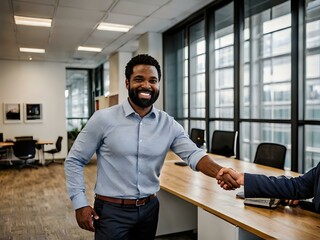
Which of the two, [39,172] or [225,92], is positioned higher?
[225,92]

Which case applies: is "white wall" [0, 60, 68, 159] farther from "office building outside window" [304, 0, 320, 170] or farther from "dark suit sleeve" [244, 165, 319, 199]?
"dark suit sleeve" [244, 165, 319, 199]

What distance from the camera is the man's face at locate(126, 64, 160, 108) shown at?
1.65 m

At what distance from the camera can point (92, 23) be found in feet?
19.1

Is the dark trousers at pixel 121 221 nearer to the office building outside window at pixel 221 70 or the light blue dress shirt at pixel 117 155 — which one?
the light blue dress shirt at pixel 117 155

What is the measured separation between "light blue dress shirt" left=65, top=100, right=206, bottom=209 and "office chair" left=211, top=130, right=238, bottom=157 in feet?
9.19

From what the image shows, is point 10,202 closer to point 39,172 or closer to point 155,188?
point 39,172

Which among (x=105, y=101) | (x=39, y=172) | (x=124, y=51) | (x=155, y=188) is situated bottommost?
(x=39, y=172)

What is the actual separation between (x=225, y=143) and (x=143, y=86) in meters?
3.08

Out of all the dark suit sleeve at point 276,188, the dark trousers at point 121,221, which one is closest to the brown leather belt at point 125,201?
the dark trousers at point 121,221

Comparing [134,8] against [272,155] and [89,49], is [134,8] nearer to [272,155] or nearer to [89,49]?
[272,155]

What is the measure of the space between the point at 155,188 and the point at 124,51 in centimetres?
721

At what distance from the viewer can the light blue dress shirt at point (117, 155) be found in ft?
5.30

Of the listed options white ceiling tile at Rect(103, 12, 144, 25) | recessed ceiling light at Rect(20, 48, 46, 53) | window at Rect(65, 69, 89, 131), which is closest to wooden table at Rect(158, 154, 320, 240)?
white ceiling tile at Rect(103, 12, 144, 25)

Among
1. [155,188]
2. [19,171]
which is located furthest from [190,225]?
[19,171]
